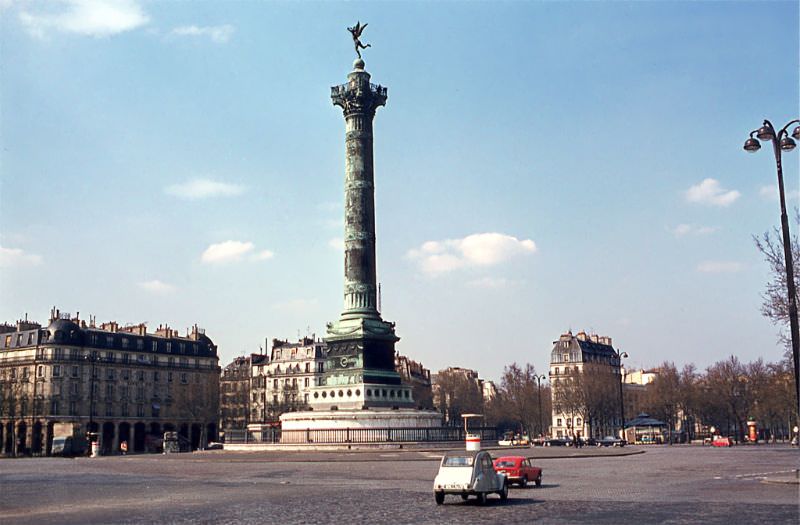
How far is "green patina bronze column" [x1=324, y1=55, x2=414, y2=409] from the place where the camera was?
56.6 metres

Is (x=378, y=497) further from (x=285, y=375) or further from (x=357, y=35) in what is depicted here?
(x=285, y=375)

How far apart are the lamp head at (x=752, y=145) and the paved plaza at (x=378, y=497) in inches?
366

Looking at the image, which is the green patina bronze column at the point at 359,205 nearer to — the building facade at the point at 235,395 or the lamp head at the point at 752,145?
the lamp head at the point at 752,145

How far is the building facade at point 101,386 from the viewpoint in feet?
292

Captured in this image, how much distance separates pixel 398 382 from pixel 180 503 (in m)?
38.8

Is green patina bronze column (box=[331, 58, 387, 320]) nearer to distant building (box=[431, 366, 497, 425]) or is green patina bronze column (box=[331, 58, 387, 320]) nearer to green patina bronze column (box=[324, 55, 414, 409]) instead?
green patina bronze column (box=[324, 55, 414, 409])

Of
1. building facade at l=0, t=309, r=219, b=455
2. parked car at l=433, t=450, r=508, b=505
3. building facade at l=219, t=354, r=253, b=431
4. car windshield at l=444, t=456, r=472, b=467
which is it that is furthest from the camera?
building facade at l=219, t=354, r=253, b=431

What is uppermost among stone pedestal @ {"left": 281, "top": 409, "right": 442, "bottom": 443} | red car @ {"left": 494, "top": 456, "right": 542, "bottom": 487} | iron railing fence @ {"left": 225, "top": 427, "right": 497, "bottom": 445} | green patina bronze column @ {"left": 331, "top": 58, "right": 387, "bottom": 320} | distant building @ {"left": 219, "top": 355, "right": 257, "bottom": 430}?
green patina bronze column @ {"left": 331, "top": 58, "right": 387, "bottom": 320}

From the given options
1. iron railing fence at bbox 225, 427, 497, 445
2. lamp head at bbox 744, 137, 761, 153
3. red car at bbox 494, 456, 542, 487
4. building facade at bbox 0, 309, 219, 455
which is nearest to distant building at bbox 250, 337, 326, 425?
building facade at bbox 0, 309, 219, 455

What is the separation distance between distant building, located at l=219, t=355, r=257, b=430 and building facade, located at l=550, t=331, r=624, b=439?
3888 cm

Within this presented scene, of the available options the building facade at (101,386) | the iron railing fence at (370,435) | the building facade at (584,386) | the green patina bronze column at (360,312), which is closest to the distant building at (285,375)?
Result: the building facade at (101,386)

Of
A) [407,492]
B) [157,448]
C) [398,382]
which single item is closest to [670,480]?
[407,492]

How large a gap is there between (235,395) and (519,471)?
3570 inches

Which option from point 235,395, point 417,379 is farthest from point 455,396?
point 235,395
